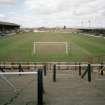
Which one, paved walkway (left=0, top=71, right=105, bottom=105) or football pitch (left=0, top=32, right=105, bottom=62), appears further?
football pitch (left=0, top=32, right=105, bottom=62)

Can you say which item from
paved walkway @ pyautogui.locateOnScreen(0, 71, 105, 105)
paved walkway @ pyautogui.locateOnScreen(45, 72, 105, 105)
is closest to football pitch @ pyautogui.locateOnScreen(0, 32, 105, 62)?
paved walkway @ pyautogui.locateOnScreen(45, 72, 105, 105)

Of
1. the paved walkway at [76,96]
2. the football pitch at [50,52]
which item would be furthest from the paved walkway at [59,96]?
the football pitch at [50,52]

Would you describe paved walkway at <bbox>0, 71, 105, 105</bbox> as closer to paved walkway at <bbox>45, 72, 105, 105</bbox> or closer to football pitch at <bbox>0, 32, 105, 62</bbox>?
paved walkway at <bbox>45, 72, 105, 105</bbox>

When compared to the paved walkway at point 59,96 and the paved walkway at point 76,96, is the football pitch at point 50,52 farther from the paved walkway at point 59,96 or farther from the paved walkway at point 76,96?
the paved walkway at point 59,96

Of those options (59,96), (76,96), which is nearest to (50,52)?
(59,96)

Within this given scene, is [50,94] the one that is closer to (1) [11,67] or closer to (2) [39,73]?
(2) [39,73]

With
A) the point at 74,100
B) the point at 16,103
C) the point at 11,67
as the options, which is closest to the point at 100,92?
the point at 74,100

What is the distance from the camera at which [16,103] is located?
724 centimetres

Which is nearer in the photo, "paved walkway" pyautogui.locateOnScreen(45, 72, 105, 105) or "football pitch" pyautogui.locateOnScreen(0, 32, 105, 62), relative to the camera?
"paved walkway" pyautogui.locateOnScreen(45, 72, 105, 105)

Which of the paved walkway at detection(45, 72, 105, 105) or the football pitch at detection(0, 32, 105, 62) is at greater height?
the paved walkway at detection(45, 72, 105, 105)

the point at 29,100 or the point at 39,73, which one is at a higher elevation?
the point at 39,73

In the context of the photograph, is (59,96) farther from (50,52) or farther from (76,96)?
(50,52)

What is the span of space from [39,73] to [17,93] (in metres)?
1.60

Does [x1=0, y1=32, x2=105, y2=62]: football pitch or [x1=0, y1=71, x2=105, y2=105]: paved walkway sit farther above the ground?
[x1=0, y1=71, x2=105, y2=105]: paved walkway
